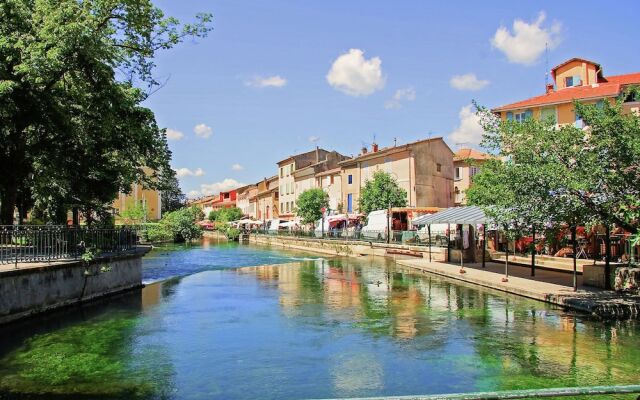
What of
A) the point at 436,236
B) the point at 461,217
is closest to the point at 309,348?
the point at 461,217

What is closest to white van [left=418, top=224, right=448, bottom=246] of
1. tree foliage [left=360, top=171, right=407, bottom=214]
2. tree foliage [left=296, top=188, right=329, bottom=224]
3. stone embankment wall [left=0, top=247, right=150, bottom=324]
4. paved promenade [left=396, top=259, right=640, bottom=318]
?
tree foliage [left=360, top=171, right=407, bottom=214]

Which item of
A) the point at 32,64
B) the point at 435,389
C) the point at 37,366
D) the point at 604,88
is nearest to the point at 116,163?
the point at 32,64

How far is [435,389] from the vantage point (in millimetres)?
9312

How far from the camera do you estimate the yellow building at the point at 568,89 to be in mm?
40312

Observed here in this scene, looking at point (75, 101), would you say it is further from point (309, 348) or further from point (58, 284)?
point (309, 348)

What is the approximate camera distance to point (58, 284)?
16.8 metres

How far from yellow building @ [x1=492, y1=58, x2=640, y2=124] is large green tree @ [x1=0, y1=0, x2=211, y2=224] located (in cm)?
2808

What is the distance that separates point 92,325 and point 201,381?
666cm

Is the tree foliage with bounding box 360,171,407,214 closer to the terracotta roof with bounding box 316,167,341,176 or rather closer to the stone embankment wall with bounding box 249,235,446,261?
the stone embankment wall with bounding box 249,235,446,261

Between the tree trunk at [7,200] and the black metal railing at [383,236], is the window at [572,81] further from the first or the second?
→ the tree trunk at [7,200]

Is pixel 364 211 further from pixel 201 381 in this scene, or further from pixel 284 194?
pixel 201 381

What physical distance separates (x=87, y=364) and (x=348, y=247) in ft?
122

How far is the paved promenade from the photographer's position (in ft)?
49.8

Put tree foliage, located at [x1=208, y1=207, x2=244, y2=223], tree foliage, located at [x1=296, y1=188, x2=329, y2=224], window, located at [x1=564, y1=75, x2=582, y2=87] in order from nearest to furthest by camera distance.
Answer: window, located at [x1=564, y1=75, x2=582, y2=87]
tree foliage, located at [x1=296, y1=188, x2=329, y2=224]
tree foliage, located at [x1=208, y1=207, x2=244, y2=223]
